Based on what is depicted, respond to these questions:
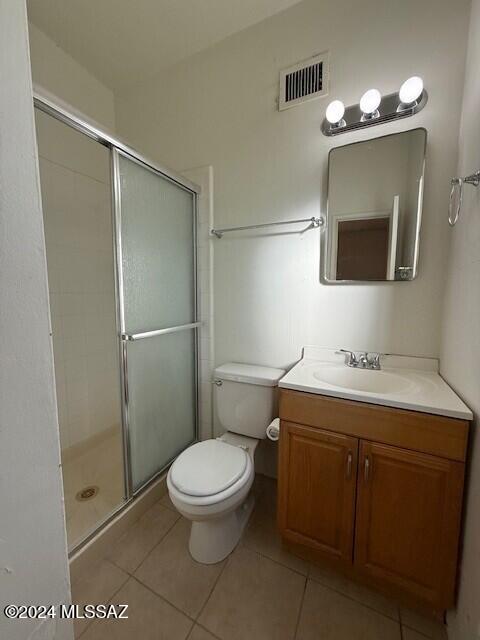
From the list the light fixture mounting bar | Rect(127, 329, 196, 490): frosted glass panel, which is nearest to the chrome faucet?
Rect(127, 329, 196, 490): frosted glass panel

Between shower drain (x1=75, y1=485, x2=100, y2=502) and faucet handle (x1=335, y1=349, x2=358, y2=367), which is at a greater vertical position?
faucet handle (x1=335, y1=349, x2=358, y2=367)

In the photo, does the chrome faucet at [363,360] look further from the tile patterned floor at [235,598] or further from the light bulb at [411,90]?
the light bulb at [411,90]

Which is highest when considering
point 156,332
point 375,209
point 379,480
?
point 375,209

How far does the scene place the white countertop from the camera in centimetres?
93

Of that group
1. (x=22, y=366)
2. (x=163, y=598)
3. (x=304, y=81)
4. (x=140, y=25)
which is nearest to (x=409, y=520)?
(x=163, y=598)

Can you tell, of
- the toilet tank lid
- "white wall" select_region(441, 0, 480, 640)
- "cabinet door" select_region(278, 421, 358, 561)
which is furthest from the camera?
the toilet tank lid

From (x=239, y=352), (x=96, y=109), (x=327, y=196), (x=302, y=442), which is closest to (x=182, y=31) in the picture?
(x=96, y=109)

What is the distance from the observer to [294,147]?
1483mm

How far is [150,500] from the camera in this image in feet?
5.00

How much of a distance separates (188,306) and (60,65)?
165 cm

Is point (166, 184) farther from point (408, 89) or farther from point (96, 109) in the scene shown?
Result: point (408, 89)

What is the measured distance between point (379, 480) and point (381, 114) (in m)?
1.62

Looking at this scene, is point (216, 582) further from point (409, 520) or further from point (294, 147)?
point (294, 147)

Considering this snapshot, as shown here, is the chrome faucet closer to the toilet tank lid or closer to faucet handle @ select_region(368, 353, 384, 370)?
faucet handle @ select_region(368, 353, 384, 370)
